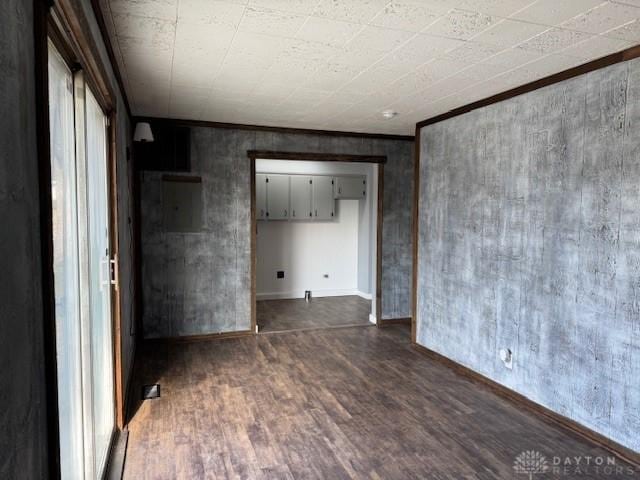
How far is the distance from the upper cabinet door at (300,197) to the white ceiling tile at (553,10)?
502 centimetres

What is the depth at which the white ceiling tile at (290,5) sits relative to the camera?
2084 millimetres

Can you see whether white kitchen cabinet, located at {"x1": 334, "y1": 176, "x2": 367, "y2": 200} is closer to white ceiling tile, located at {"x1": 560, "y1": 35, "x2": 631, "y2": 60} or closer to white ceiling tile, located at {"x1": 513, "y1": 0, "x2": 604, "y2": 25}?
white ceiling tile, located at {"x1": 560, "y1": 35, "x2": 631, "y2": 60}

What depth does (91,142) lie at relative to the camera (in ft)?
7.52

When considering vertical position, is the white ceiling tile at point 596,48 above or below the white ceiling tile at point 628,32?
above

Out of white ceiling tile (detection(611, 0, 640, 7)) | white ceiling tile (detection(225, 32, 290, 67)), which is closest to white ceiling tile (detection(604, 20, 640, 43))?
white ceiling tile (detection(611, 0, 640, 7))

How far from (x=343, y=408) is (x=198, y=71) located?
8.52ft

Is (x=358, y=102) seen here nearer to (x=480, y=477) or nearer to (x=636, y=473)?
(x=480, y=477)

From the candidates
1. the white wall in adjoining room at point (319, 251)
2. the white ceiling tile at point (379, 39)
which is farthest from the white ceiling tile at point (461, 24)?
the white wall in adjoining room at point (319, 251)

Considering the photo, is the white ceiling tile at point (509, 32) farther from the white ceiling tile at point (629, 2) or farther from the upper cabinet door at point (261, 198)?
the upper cabinet door at point (261, 198)

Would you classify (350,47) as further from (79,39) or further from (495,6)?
(79,39)

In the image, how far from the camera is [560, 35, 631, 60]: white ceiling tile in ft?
8.30

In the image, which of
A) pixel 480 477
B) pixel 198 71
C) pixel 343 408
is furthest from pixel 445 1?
pixel 343 408

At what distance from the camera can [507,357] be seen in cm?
358

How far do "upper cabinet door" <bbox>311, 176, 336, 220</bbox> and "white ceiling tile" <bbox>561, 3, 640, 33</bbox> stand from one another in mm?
5034
